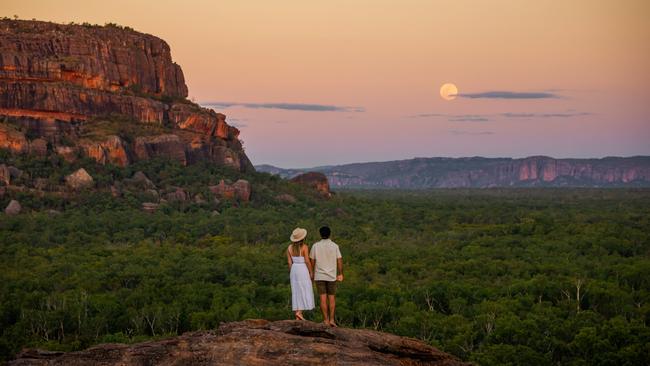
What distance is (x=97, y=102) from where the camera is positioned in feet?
382

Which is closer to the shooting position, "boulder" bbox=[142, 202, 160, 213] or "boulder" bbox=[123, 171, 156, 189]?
"boulder" bbox=[142, 202, 160, 213]

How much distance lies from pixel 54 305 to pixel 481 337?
97.2ft

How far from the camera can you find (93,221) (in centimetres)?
9012

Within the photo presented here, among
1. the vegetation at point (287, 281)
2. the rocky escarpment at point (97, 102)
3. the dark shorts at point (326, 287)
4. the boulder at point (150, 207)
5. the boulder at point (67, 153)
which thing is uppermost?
the rocky escarpment at point (97, 102)

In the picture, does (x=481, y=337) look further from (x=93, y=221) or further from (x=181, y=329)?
(x=93, y=221)

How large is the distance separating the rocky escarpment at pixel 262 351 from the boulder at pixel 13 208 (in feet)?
273

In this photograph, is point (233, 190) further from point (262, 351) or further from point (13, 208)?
point (262, 351)

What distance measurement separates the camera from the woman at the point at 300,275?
16891mm

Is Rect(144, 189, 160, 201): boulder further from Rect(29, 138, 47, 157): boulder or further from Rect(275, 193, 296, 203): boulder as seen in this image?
Rect(275, 193, 296, 203): boulder

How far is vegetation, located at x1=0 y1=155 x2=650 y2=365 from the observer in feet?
142

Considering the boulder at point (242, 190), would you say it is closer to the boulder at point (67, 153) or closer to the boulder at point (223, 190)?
the boulder at point (223, 190)

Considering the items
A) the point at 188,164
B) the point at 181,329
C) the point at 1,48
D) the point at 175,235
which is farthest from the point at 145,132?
the point at 181,329

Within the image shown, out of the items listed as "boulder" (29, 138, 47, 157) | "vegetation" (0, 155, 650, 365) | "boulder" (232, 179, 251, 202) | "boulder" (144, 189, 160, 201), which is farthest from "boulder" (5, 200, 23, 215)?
"boulder" (232, 179, 251, 202)

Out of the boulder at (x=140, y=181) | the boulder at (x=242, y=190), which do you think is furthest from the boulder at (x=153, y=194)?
the boulder at (x=242, y=190)
